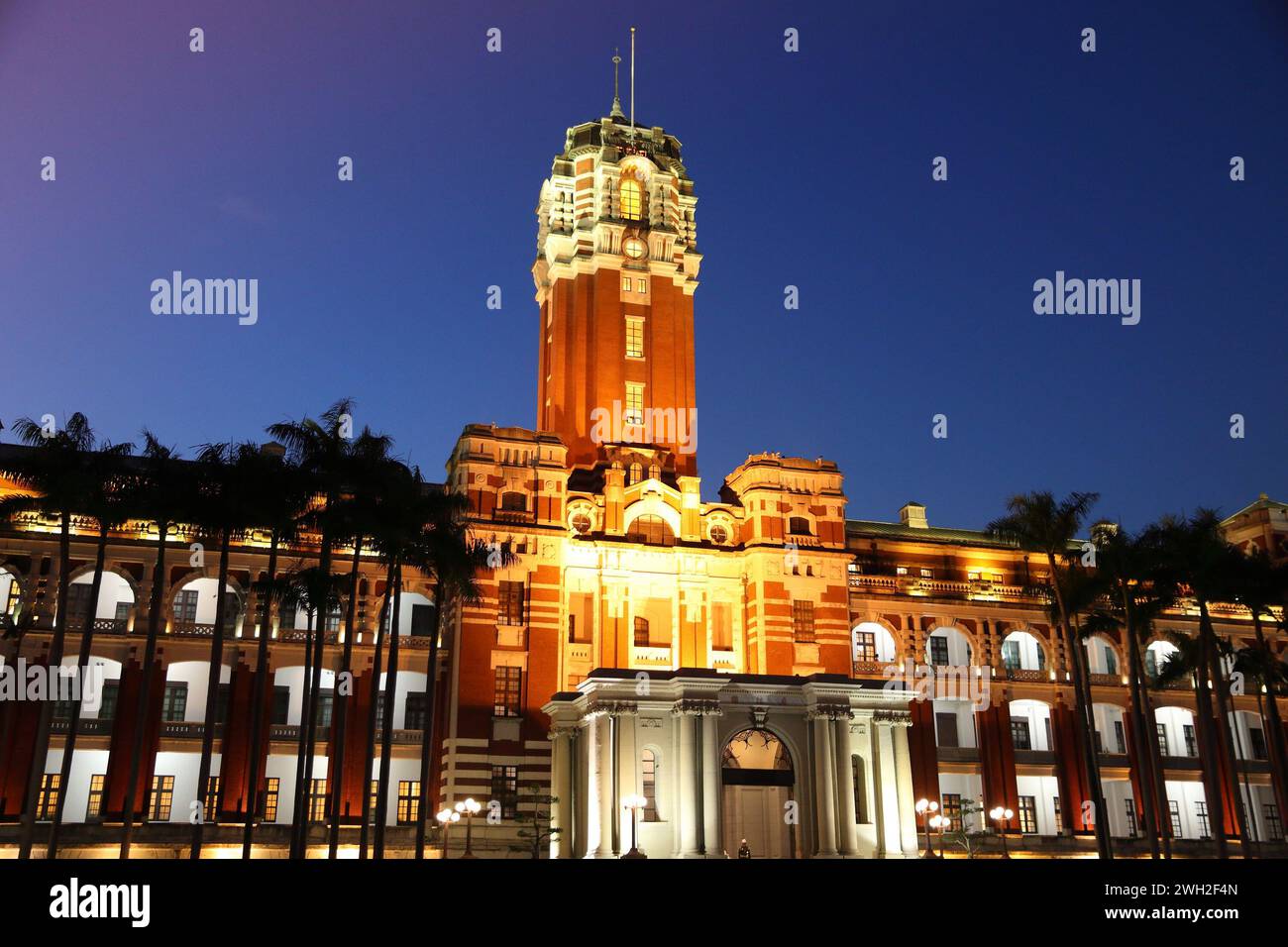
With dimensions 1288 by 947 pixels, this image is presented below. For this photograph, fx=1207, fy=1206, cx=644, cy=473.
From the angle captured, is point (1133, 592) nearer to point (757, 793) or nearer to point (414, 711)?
point (757, 793)

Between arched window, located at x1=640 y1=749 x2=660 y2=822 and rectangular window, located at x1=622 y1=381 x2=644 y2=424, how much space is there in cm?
2676

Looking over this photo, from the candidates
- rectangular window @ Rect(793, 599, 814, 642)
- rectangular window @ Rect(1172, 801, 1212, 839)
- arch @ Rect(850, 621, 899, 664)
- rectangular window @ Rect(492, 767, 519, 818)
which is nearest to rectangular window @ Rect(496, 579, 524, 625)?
rectangular window @ Rect(492, 767, 519, 818)

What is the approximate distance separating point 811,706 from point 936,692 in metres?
19.3

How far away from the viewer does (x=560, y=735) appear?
2438 inches

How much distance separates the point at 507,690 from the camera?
66562 millimetres

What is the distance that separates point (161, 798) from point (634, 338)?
40.2 meters

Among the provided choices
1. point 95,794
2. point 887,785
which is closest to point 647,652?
point 887,785

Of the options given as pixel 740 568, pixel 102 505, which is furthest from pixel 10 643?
pixel 740 568

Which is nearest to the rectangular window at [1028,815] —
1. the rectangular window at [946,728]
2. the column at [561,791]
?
the rectangular window at [946,728]

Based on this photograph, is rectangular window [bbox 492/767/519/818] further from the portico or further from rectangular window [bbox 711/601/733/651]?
rectangular window [bbox 711/601/733/651]

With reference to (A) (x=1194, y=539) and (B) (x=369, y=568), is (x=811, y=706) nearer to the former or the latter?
(A) (x=1194, y=539)

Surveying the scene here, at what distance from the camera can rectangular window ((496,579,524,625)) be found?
67.4 m
